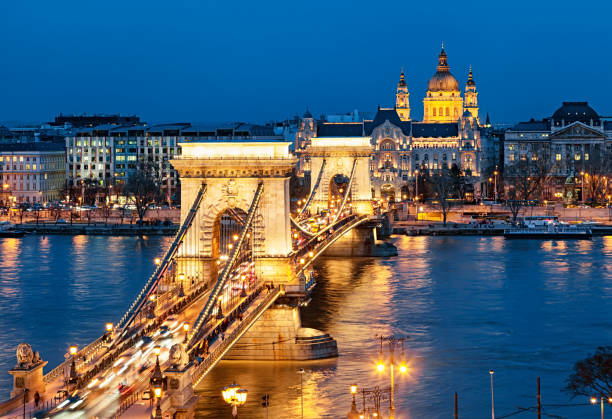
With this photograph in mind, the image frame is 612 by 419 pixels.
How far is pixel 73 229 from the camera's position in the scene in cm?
6938

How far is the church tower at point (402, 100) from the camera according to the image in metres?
119

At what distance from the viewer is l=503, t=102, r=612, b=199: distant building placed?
9138cm

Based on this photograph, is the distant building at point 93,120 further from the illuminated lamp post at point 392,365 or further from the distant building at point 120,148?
the illuminated lamp post at point 392,365

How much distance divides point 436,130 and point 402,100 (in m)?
18.5

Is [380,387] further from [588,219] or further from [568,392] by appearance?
[588,219]

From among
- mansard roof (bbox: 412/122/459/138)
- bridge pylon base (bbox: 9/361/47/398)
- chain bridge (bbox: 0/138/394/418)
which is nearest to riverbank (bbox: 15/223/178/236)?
chain bridge (bbox: 0/138/394/418)

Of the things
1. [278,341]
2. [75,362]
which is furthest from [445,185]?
[75,362]

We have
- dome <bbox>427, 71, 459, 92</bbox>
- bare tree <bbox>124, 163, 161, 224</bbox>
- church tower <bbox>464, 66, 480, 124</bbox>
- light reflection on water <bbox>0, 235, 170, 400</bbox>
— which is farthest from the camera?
dome <bbox>427, 71, 459, 92</bbox>

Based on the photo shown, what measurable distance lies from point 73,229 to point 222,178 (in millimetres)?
43151

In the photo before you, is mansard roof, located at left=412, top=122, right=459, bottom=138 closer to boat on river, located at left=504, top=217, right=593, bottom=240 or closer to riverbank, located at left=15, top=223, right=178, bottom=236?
boat on river, located at left=504, top=217, right=593, bottom=240

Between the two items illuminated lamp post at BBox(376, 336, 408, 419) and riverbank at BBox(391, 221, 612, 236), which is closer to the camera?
illuminated lamp post at BBox(376, 336, 408, 419)

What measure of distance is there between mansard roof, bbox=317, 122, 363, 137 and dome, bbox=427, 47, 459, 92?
2086cm

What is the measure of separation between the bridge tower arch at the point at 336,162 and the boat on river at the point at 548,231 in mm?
13393

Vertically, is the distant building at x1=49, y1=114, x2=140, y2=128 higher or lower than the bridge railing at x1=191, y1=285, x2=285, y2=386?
higher
